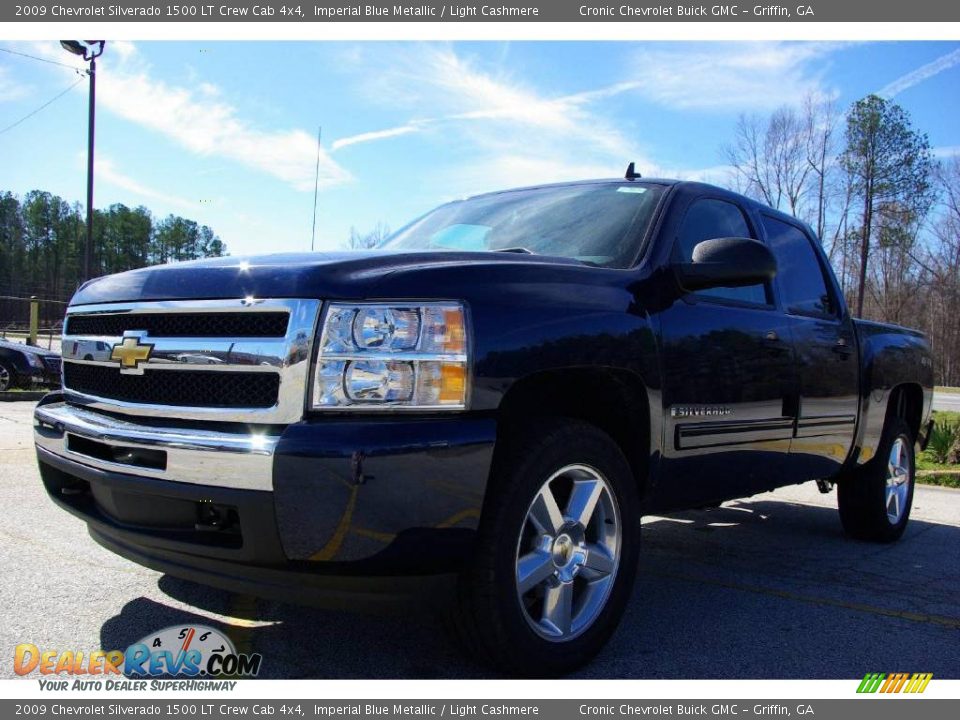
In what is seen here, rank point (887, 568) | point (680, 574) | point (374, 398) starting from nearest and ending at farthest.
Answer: point (374, 398) < point (680, 574) < point (887, 568)

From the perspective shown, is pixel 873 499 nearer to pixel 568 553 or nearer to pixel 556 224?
pixel 556 224

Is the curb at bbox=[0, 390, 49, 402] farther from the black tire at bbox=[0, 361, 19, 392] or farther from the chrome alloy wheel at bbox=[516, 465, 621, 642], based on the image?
the chrome alloy wheel at bbox=[516, 465, 621, 642]

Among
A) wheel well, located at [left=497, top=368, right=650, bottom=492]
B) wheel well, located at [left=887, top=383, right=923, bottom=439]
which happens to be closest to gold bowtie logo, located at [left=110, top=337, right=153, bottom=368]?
wheel well, located at [left=497, top=368, right=650, bottom=492]

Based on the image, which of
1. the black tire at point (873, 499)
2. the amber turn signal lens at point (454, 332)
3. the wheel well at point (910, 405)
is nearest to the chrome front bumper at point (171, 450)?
the amber turn signal lens at point (454, 332)

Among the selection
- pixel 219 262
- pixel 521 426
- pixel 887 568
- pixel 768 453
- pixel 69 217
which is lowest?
pixel 887 568

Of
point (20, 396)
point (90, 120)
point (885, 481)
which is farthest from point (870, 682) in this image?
point (90, 120)

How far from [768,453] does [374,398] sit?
2.40 m

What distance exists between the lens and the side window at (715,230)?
141 inches

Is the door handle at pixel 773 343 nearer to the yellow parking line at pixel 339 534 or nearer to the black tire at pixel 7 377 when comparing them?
the yellow parking line at pixel 339 534

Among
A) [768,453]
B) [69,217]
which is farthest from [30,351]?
[69,217]

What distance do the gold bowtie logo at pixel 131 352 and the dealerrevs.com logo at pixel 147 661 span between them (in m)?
0.96

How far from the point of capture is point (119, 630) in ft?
9.59

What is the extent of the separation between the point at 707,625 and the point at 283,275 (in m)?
2.28
